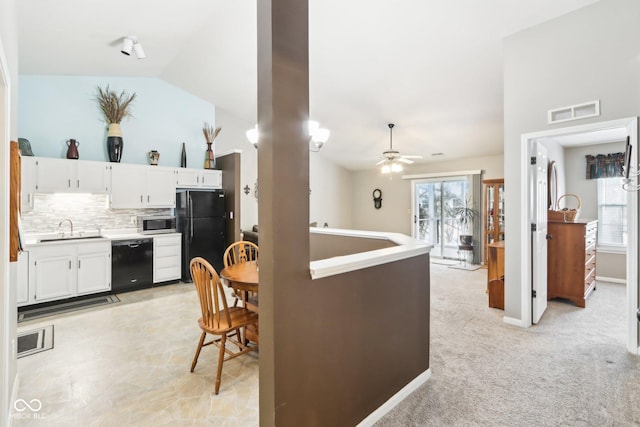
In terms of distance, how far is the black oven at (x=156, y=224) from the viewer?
5027 millimetres

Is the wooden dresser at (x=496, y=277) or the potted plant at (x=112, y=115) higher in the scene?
the potted plant at (x=112, y=115)

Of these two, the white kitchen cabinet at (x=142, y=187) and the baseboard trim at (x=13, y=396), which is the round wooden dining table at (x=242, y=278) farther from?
the white kitchen cabinet at (x=142, y=187)

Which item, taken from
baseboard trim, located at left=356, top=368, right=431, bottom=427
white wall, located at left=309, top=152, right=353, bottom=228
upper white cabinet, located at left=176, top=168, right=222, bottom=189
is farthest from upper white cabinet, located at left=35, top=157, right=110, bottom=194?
baseboard trim, located at left=356, top=368, right=431, bottom=427

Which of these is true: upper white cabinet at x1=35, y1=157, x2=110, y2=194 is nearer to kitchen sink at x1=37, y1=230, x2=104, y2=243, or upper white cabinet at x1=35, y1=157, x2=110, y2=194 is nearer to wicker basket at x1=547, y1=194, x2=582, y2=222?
kitchen sink at x1=37, y1=230, x2=104, y2=243

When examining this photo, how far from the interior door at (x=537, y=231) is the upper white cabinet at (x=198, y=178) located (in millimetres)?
4956

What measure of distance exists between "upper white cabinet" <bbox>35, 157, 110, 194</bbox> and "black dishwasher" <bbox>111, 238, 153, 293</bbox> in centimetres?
89

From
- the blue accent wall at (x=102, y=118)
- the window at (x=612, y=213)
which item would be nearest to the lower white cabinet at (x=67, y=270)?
the blue accent wall at (x=102, y=118)

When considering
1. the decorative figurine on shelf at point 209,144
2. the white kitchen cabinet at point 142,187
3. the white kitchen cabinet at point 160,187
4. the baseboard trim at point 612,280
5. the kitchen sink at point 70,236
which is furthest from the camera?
the decorative figurine on shelf at point 209,144

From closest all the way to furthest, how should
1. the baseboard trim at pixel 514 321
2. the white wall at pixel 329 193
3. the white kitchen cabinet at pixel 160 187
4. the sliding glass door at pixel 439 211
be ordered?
the baseboard trim at pixel 514 321, the white kitchen cabinet at pixel 160 187, the sliding glass door at pixel 439 211, the white wall at pixel 329 193

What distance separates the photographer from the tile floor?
198cm

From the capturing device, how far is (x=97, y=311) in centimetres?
389

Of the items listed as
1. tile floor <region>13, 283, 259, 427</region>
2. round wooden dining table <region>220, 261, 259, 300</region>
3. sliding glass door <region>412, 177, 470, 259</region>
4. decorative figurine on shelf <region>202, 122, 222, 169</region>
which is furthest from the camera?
sliding glass door <region>412, 177, 470, 259</region>

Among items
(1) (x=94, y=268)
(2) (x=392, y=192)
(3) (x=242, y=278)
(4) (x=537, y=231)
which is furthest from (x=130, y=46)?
(2) (x=392, y=192)

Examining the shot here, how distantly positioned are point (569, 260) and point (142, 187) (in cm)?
634
